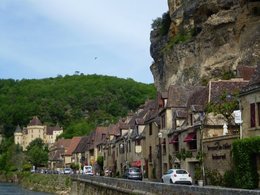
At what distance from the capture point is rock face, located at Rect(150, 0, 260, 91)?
6531cm

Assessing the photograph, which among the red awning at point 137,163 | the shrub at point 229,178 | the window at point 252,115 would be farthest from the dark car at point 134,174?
the window at point 252,115

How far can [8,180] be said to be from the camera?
398 feet

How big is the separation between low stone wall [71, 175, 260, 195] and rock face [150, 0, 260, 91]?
72.7 feet

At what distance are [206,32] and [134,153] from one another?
820 inches

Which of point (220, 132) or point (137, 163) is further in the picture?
point (137, 163)

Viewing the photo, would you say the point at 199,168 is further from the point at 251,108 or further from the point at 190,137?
the point at 251,108

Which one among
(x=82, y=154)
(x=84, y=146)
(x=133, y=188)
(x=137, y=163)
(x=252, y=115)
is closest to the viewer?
(x=133, y=188)

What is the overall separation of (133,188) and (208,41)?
4373 cm

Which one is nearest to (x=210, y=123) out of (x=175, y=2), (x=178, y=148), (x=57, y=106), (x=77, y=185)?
(x=178, y=148)

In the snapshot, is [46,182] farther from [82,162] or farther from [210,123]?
[210,123]

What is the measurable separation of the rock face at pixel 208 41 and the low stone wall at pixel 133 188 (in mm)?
22166

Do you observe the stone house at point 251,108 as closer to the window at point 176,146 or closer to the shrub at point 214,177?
the shrub at point 214,177

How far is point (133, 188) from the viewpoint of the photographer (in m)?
32.7

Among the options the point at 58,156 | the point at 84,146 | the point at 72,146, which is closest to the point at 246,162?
the point at 84,146
